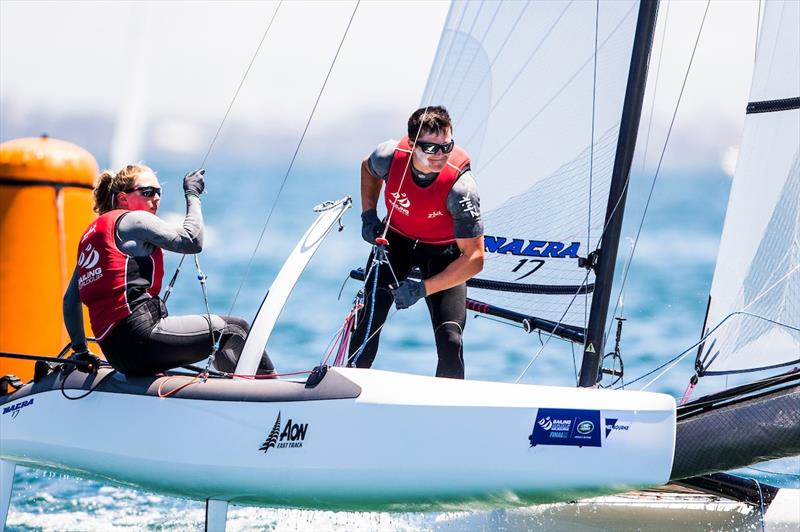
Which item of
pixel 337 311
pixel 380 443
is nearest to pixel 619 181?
pixel 380 443

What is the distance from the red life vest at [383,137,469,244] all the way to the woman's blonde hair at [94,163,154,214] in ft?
2.54

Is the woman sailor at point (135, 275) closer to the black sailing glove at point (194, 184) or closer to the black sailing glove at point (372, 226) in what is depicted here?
the black sailing glove at point (194, 184)

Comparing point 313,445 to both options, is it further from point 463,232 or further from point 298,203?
point 298,203

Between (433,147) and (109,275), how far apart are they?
1048mm

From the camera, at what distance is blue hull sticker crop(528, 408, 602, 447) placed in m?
3.33

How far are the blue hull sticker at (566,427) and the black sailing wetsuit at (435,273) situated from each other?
0.59 metres

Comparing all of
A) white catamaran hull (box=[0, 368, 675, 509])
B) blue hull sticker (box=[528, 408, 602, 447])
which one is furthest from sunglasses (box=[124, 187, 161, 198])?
blue hull sticker (box=[528, 408, 602, 447])

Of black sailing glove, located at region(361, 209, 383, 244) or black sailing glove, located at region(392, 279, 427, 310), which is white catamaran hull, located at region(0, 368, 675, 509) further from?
black sailing glove, located at region(361, 209, 383, 244)

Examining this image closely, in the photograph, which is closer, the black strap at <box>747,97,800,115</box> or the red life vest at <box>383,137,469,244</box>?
the red life vest at <box>383,137,469,244</box>

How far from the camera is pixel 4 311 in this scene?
17.4ft

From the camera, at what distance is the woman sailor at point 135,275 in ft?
11.9

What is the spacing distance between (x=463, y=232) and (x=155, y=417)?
1098mm

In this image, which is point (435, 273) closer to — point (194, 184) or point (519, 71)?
point (194, 184)

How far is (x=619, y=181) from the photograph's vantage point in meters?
4.43
